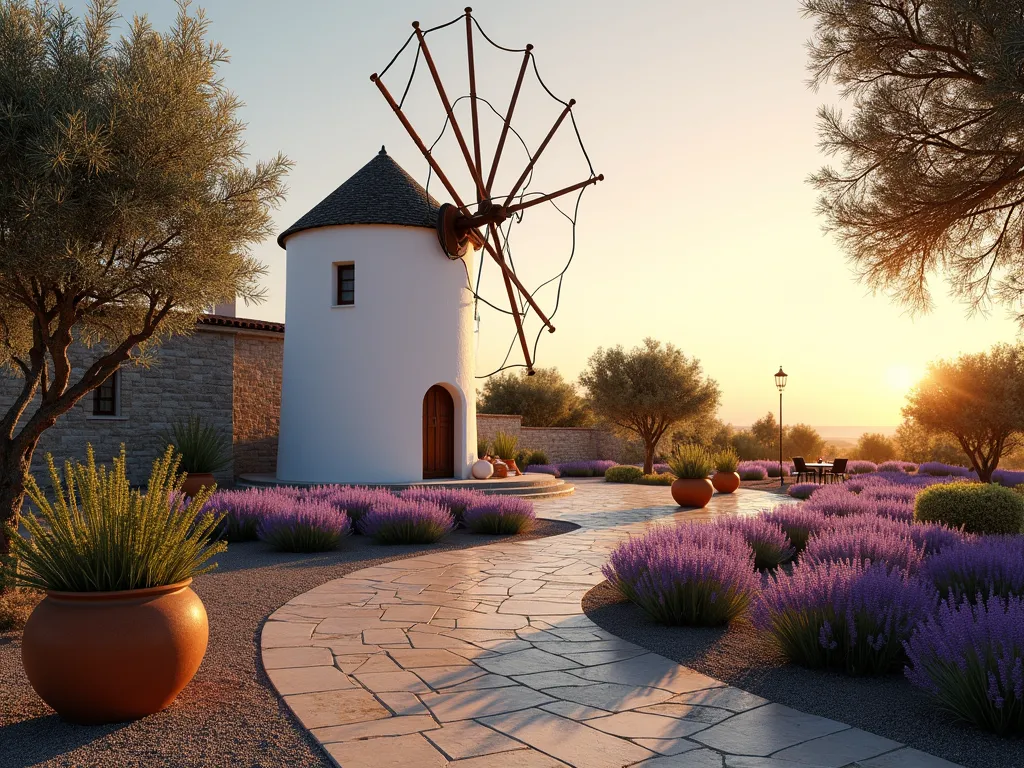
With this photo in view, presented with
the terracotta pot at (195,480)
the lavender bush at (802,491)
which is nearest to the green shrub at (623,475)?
Result: the lavender bush at (802,491)

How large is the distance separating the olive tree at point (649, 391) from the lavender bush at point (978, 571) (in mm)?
21100

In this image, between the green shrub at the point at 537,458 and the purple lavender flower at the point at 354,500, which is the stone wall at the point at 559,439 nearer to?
the green shrub at the point at 537,458

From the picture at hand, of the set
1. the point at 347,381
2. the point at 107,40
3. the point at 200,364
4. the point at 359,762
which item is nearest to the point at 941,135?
the point at 107,40

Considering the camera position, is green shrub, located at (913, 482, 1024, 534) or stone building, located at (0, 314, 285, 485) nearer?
green shrub, located at (913, 482, 1024, 534)

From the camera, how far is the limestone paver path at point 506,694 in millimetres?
3461

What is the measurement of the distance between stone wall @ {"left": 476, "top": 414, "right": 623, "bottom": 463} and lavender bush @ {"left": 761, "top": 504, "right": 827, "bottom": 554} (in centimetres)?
1625

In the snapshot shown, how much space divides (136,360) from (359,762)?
6.12 meters

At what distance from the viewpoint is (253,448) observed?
1948 centimetres

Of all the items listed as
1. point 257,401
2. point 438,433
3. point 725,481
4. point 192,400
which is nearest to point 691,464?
point 725,481

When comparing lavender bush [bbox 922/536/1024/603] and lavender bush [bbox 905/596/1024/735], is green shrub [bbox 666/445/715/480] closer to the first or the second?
lavender bush [bbox 922/536/1024/603]

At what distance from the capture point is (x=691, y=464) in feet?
52.7

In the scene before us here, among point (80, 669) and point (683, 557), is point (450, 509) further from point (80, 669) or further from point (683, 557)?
point (80, 669)

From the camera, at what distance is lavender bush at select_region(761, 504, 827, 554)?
→ 9.08m

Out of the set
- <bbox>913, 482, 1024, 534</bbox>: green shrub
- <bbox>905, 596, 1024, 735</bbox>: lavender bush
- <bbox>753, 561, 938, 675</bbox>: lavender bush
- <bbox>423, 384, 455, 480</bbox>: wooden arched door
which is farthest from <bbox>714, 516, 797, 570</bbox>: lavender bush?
<bbox>423, 384, 455, 480</bbox>: wooden arched door
